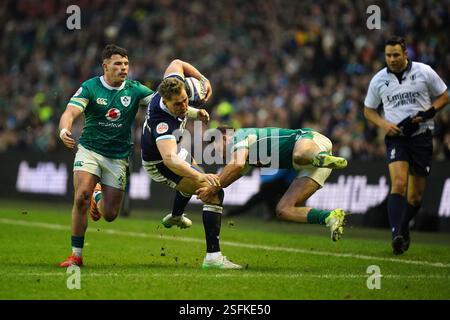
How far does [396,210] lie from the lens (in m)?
12.1

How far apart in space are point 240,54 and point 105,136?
15.6 m

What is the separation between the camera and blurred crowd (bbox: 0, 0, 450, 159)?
20469 mm

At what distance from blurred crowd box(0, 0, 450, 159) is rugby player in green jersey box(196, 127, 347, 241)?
24.8 ft

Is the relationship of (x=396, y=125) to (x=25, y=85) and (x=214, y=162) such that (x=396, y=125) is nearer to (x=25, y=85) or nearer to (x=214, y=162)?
(x=214, y=162)

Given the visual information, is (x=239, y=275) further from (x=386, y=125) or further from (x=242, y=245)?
(x=242, y=245)

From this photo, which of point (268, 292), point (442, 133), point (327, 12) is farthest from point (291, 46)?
point (268, 292)

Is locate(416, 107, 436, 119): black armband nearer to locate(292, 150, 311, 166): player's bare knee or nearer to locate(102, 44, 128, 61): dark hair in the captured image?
locate(292, 150, 311, 166): player's bare knee

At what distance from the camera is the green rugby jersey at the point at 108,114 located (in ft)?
35.9

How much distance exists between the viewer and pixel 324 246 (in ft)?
45.1
